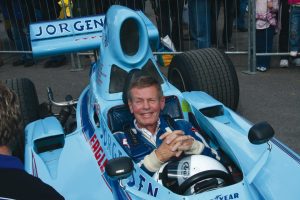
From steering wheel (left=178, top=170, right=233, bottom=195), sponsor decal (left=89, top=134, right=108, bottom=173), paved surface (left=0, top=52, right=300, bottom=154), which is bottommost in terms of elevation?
paved surface (left=0, top=52, right=300, bottom=154)

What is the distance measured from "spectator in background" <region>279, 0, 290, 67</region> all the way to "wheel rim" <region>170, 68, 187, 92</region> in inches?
85.3

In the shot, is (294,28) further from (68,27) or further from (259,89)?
(68,27)

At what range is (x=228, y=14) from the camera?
276 inches

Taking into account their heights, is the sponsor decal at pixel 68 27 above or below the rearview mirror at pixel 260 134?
above

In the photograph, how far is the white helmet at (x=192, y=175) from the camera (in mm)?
2244

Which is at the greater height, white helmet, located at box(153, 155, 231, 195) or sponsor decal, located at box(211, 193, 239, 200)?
white helmet, located at box(153, 155, 231, 195)

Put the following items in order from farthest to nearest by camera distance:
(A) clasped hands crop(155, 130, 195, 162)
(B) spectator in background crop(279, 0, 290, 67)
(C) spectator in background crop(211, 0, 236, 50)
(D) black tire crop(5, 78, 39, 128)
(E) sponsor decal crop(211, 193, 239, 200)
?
1. (C) spectator in background crop(211, 0, 236, 50)
2. (B) spectator in background crop(279, 0, 290, 67)
3. (D) black tire crop(5, 78, 39, 128)
4. (A) clasped hands crop(155, 130, 195, 162)
5. (E) sponsor decal crop(211, 193, 239, 200)

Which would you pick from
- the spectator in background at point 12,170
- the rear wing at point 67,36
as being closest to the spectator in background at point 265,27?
the rear wing at point 67,36

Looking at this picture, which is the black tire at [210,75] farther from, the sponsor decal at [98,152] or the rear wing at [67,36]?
the sponsor decal at [98,152]

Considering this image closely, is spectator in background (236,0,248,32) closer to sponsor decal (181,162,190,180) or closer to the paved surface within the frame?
the paved surface

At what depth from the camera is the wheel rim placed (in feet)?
13.9

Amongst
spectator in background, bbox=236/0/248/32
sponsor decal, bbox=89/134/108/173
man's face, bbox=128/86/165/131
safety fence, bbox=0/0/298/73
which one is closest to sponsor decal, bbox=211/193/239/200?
man's face, bbox=128/86/165/131

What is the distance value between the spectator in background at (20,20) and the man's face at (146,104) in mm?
4738

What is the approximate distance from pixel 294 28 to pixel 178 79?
2.14 meters
